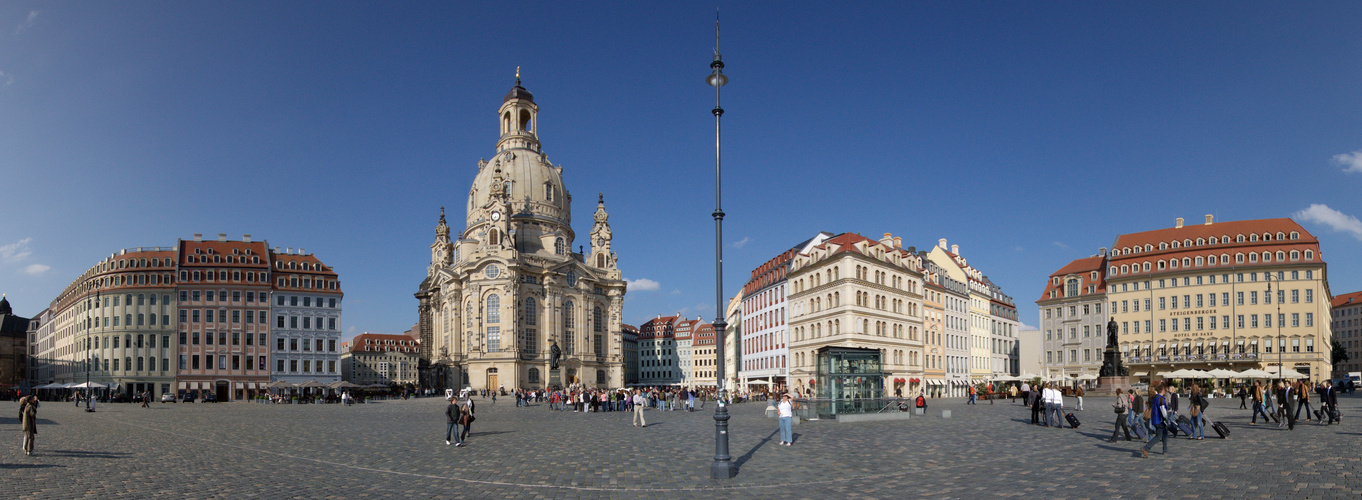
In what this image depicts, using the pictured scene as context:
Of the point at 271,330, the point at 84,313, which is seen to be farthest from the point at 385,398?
the point at 84,313

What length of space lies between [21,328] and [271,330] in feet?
276

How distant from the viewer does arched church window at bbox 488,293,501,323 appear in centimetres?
9544

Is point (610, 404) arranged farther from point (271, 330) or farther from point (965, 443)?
point (271, 330)

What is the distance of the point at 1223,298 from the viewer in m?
74.6

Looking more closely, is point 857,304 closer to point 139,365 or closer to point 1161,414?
point 1161,414

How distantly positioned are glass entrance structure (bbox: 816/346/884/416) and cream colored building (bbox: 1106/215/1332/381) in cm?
5282

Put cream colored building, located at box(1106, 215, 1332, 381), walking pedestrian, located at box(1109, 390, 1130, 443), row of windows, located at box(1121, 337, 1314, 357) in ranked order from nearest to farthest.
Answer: walking pedestrian, located at box(1109, 390, 1130, 443) < row of windows, located at box(1121, 337, 1314, 357) < cream colored building, located at box(1106, 215, 1332, 381)

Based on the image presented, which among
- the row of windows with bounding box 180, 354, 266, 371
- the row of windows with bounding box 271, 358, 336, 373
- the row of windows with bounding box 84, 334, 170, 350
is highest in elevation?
the row of windows with bounding box 84, 334, 170, 350

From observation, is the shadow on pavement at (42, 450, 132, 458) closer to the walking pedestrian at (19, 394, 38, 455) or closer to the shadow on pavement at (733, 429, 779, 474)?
the walking pedestrian at (19, 394, 38, 455)

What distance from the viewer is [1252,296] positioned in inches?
2891

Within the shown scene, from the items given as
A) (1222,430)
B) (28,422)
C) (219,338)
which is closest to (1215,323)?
(1222,430)

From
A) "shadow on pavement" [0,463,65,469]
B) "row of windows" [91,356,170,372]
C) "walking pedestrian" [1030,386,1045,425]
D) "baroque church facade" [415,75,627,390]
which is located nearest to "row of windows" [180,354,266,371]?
"row of windows" [91,356,170,372]

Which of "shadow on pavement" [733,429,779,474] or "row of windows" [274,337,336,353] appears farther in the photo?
"row of windows" [274,337,336,353]

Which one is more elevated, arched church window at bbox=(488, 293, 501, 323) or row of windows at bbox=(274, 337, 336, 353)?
arched church window at bbox=(488, 293, 501, 323)
